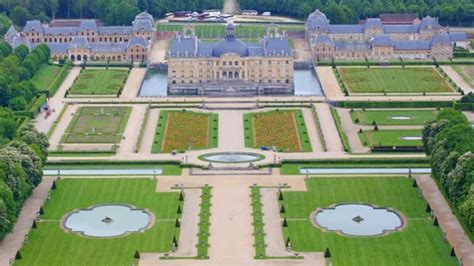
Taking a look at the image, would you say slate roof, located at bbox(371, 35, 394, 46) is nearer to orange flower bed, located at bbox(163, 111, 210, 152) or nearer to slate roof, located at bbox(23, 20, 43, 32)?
orange flower bed, located at bbox(163, 111, 210, 152)

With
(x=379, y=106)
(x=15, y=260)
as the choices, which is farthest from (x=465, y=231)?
(x=379, y=106)

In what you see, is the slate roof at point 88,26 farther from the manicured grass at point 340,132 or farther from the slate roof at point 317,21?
the manicured grass at point 340,132

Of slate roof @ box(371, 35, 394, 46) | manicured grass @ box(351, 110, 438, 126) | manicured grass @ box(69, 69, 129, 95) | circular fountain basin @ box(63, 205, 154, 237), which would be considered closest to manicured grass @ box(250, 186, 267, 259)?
circular fountain basin @ box(63, 205, 154, 237)

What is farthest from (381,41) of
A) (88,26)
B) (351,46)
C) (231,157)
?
(231,157)

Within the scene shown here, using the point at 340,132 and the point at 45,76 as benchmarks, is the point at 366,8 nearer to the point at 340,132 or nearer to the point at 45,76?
the point at 45,76

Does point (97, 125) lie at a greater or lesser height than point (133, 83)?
lesser

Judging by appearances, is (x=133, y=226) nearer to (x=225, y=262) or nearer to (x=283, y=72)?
(x=225, y=262)
